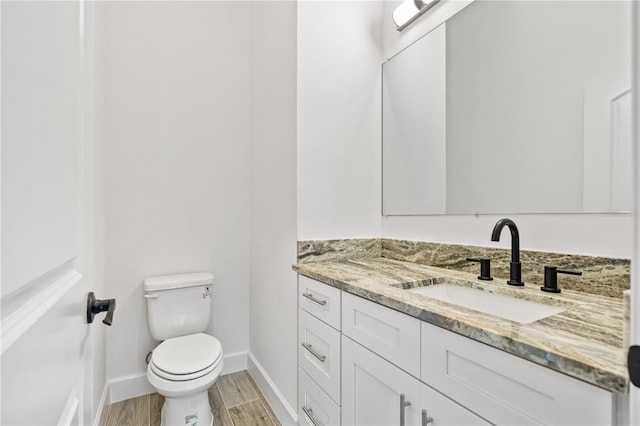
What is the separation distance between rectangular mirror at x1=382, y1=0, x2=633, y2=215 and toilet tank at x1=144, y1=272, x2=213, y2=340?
131 centimetres

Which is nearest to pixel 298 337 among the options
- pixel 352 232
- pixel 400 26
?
pixel 352 232

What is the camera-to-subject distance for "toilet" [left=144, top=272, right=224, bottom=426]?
1592 mm

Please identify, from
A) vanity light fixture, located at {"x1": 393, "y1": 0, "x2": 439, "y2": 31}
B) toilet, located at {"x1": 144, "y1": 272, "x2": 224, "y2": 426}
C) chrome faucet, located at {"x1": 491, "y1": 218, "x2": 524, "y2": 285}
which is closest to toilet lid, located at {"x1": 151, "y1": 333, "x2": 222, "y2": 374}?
toilet, located at {"x1": 144, "y1": 272, "x2": 224, "y2": 426}

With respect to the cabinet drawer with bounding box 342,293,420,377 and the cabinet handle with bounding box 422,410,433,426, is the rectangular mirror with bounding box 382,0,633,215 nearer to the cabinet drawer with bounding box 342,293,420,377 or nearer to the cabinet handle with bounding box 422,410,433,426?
the cabinet drawer with bounding box 342,293,420,377

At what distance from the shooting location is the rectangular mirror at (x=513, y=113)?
107 centimetres

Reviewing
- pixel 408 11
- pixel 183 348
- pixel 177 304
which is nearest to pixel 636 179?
pixel 408 11

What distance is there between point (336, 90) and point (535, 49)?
0.93m

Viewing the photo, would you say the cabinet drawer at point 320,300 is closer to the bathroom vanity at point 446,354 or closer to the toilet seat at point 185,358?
the bathroom vanity at point 446,354

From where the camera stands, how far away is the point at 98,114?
177 cm

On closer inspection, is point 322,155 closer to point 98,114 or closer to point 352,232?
point 352,232

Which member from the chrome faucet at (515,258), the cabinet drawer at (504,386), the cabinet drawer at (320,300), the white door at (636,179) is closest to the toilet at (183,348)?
the cabinet drawer at (320,300)

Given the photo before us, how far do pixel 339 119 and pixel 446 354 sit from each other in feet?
4.43

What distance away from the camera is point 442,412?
0.86m

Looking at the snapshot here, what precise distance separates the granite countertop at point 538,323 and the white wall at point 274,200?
546mm
